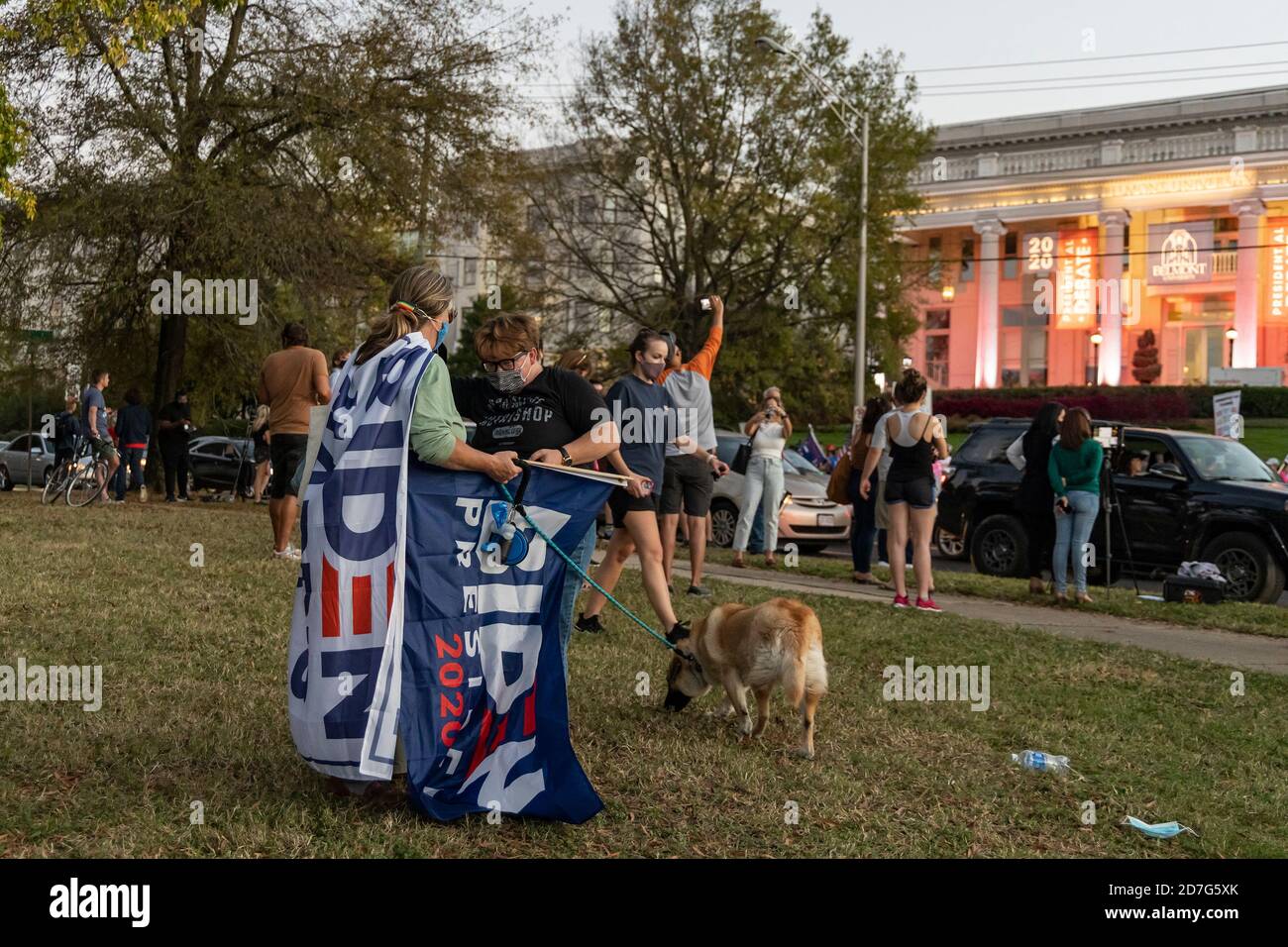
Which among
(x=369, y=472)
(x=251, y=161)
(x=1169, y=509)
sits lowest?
(x=1169, y=509)

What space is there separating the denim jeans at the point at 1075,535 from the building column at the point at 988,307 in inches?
1979

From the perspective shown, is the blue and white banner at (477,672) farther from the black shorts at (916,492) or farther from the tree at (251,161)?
the tree at (251,161)

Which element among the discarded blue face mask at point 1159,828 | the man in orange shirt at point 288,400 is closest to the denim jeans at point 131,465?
the man in orange shirt at point 288,400

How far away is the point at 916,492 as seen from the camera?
10789 mm

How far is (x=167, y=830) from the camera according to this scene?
4500 millimetres

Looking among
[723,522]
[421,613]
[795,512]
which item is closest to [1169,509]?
[795,512]

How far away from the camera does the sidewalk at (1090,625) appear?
9664mm

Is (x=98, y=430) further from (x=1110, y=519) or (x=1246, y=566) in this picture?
(x=1246, y=566)

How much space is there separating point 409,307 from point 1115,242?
57.6 m

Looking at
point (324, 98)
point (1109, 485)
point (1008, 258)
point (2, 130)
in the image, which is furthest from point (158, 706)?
point (1008, 258)

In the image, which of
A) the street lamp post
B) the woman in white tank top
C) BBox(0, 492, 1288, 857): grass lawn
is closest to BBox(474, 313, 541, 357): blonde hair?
BBox(0, 492, 1288, 857): grass lawn

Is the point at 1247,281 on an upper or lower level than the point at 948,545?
upper

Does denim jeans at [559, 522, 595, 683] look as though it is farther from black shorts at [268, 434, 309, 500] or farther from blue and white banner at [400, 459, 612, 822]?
black shorts at [268, 434, 309, 500]
